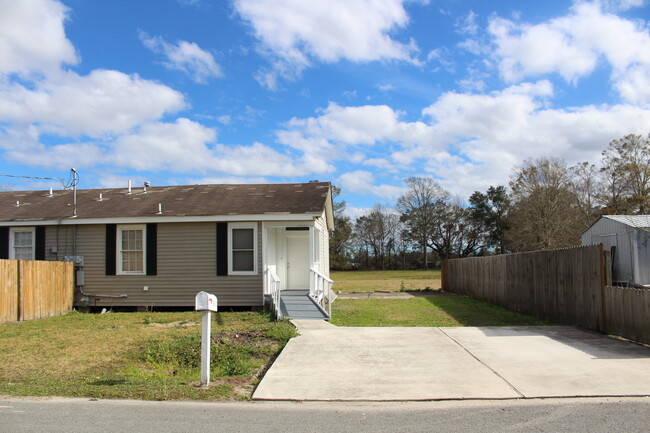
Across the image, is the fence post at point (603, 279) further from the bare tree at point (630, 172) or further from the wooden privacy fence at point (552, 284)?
the bare tree at point (630, 172)

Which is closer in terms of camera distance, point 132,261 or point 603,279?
point 603,279

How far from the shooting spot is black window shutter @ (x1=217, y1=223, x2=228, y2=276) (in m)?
16.0

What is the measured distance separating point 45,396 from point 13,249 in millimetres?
12947

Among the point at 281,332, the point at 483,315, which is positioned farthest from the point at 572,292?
the point at 281,332

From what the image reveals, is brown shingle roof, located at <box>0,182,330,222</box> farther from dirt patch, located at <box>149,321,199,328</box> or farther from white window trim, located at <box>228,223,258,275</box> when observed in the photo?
dirt patch, located at <box>149,321,199,328</box>

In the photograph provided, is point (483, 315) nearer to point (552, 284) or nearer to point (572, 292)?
point (552, 284)

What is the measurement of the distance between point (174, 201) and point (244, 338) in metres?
8.83

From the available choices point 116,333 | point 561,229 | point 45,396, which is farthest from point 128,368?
point 561,229

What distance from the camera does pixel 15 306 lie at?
13836 mm

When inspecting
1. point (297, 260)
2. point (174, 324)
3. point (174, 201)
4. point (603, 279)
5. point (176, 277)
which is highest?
point (174, 201)

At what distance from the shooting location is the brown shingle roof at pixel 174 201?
53.9ft

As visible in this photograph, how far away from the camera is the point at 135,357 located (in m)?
8.88

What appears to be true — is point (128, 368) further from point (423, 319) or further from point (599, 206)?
point (599, 206)

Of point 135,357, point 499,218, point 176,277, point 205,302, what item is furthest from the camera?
point 499,218
